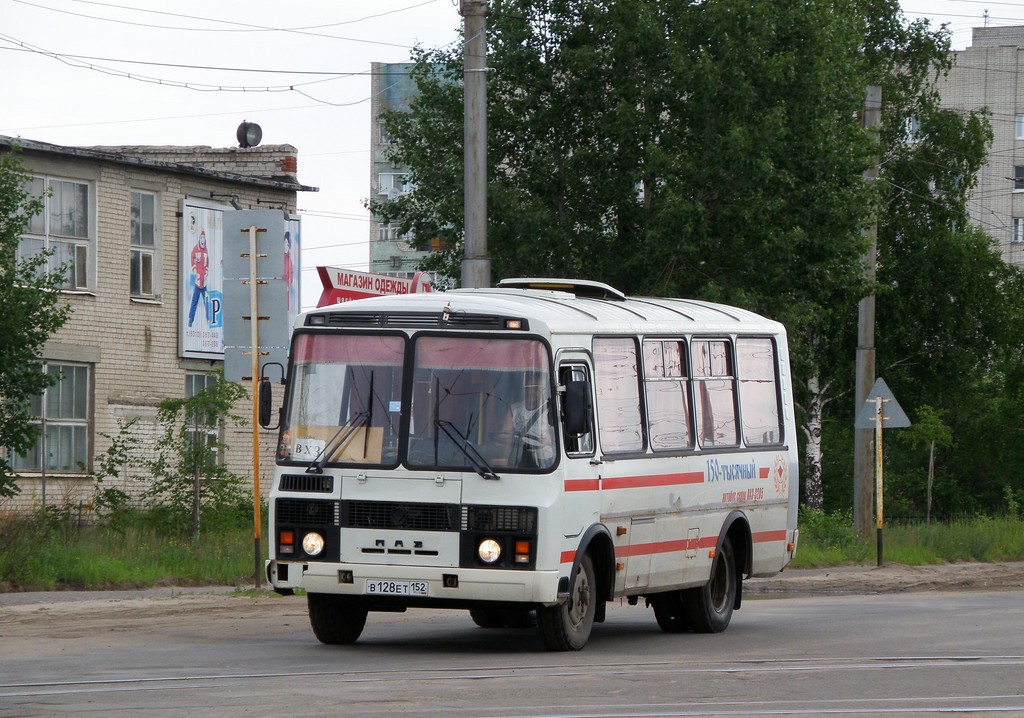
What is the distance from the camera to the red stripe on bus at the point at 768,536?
1753 cm

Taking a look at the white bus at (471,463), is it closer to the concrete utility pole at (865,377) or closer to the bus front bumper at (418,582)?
the bus front bumper at (418,582)

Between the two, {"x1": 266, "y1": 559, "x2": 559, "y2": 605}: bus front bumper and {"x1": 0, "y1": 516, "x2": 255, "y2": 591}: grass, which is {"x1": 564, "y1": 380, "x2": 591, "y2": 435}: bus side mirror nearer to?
{"x1": 266, "y1": 559, "x2": 559, "y2": 605}: bus front bumper

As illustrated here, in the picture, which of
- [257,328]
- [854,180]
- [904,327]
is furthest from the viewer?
[904,327]

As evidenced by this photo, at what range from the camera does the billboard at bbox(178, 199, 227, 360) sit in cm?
3434

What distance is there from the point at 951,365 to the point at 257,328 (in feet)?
101

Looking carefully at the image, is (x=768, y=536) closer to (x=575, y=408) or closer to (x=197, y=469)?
(x=575, y=408)

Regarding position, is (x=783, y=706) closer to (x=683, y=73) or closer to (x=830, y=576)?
(x=830, y=576)

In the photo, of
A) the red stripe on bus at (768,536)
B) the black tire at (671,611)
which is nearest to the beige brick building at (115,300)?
the red stripe on bus at (768,536)

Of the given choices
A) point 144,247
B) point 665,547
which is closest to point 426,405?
point 665,547

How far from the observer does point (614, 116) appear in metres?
30.3

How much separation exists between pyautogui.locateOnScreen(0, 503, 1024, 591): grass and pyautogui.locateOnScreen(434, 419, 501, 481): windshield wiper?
8307mm

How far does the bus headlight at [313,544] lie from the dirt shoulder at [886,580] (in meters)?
10.3

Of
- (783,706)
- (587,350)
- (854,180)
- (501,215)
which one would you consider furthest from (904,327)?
(783,706)

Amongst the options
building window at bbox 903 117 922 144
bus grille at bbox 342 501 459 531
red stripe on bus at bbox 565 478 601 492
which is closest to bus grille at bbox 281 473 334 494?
bus grille at bbox 342 501 459 531
